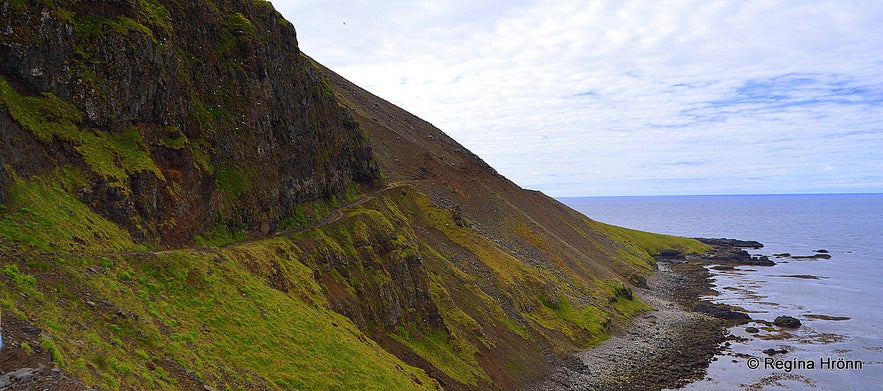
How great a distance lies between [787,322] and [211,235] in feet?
255

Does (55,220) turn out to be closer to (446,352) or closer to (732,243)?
(446,352)

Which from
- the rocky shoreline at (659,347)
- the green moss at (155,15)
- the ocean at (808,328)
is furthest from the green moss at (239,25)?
the ocean at (808,328)

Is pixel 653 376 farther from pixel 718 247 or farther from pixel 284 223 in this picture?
pixel 718 247

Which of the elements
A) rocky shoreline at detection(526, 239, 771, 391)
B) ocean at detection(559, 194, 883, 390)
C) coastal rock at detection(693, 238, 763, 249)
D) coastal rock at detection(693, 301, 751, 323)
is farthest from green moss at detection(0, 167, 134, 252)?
coastal rock at detection(693, 238, 763, 249)

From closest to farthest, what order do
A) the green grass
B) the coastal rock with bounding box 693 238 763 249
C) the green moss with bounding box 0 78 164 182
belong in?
the green grass < the green moss with bounding box 0 78 164 182 < the coastal rock with bounding box 693 238 763 249

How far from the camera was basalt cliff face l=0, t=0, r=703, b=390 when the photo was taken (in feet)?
72.5

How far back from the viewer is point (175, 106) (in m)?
37.5

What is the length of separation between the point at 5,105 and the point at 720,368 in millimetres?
64550

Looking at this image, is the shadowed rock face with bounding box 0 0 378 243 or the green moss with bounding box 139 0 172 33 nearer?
the shadowed rock face with bounding box 0 0 378 243

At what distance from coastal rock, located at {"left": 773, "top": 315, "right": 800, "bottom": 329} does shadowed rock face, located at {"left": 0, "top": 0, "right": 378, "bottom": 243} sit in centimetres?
6636

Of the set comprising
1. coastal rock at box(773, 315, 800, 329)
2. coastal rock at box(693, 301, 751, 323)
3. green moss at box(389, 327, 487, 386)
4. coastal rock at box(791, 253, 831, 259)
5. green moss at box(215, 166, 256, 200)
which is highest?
coastal rock at box(791, 253, 831, 259)

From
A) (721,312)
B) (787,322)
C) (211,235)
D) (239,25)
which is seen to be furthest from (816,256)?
(211,235)

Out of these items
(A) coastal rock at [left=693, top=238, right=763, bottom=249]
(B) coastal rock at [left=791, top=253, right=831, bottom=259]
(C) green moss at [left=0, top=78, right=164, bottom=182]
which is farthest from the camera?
(A) coastal rock at [left=693, top=238, right=763, bottom=249]

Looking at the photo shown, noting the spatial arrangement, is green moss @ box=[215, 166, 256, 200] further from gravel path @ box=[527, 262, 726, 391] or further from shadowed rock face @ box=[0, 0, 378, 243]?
gravel path @ box=[527, 262, 726, 391]
